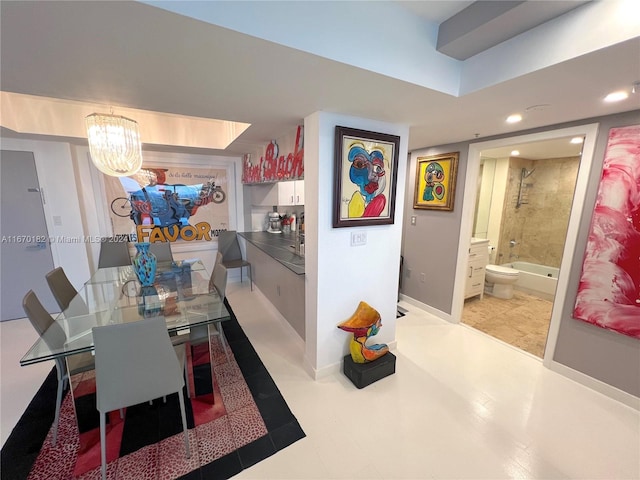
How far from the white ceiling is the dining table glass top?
1238mm

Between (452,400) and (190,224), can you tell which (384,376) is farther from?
(190,224)

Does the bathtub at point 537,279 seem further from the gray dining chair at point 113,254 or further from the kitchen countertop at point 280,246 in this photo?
the gray dining chair at point 113,254

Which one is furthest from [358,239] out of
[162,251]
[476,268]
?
[162,251]

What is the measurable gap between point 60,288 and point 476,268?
471cm

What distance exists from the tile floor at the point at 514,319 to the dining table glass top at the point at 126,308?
2968 mm

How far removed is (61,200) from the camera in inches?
125

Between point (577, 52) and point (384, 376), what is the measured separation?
233 cm

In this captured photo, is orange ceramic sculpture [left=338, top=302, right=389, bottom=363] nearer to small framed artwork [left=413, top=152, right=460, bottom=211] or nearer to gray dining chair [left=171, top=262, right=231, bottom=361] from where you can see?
gray dining chair [left=171, top=262, right=231, bottom=361]

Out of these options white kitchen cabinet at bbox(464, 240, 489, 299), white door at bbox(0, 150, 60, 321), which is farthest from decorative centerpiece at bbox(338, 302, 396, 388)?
white door at bbox(0, 150, 60, 321)

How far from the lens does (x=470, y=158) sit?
281cm

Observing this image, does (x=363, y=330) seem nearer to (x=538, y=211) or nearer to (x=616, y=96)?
(x=616, y=96)

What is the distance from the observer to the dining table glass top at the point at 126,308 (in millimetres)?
1562

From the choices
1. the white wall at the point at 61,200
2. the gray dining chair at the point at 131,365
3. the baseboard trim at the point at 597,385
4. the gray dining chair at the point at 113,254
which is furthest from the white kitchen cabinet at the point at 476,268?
the white wall at the point at 61,200

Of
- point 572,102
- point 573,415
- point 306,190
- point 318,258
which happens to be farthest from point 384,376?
point 572,102
